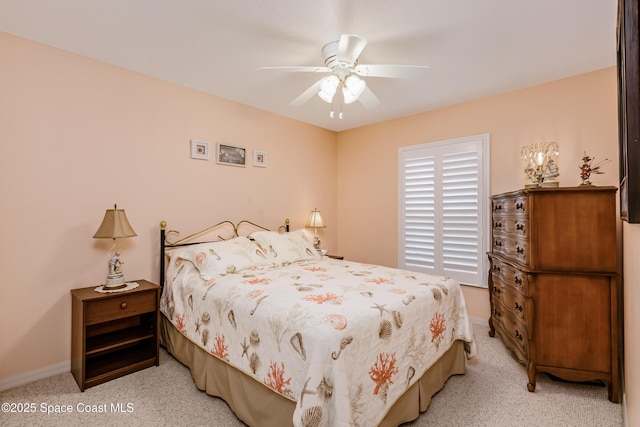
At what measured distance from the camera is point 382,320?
181 centimetres

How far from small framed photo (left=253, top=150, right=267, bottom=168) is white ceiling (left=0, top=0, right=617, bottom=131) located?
899 millimetres

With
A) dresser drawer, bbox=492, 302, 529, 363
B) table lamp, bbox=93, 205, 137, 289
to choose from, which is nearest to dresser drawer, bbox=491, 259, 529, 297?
dresser drawer, bbox=492, 302, 529, 363

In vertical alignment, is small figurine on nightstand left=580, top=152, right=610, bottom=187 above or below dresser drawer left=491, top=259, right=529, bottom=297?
above

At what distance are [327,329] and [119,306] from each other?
1871 mm

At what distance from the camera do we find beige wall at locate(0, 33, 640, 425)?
238cm

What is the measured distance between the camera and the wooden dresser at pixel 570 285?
2.24 m

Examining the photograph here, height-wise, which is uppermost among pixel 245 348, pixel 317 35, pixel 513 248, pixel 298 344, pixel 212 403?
pixel 317 35

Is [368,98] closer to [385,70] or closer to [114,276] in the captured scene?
[385,70]

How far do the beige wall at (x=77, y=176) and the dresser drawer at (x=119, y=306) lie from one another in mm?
441

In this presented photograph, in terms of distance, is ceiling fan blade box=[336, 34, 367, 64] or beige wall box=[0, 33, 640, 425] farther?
beige wall box=[0, 33, 640, 425]

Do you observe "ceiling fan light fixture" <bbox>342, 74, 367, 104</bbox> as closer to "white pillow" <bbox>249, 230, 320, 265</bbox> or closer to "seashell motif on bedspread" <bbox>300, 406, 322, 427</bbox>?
"white pillow" <bbox>249, 230, 320, 265</bbox>

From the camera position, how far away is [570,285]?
2.33 metres

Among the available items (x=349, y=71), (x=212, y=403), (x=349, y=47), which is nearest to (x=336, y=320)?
(x=212, y=403)

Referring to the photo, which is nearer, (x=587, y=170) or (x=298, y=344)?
(x=298, y=344)
